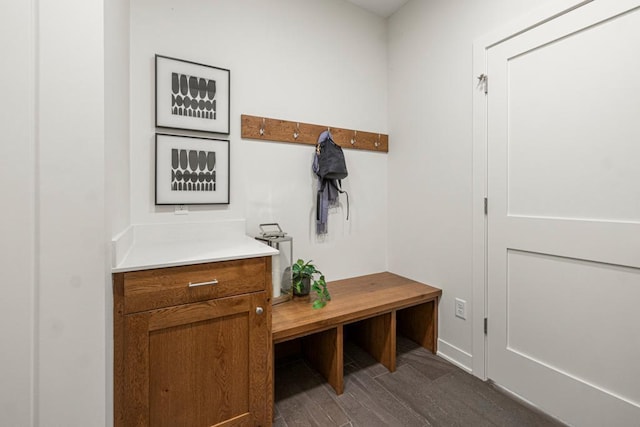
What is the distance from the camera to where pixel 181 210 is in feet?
5.35

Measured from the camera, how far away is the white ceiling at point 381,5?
2186 millimetres

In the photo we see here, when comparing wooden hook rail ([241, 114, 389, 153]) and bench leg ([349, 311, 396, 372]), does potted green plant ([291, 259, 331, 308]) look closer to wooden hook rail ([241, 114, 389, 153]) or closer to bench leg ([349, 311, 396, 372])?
bench leg ([349, 311, 396, 372])

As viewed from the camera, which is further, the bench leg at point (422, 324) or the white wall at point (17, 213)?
the bench leg at point (422, 324)

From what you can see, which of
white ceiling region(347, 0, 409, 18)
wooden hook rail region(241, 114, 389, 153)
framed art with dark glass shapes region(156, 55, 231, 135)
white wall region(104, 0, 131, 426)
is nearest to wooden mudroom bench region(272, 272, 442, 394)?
white wall region(104, 0, 131, 426)

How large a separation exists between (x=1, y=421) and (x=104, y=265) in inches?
22.4

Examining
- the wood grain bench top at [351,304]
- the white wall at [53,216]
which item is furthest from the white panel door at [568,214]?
the white wall at [53,216]

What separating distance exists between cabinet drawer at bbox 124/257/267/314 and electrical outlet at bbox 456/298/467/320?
1.34 meters

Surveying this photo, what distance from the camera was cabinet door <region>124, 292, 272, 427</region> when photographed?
1073 millimetres

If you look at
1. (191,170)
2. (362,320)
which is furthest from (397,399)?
(191,170)

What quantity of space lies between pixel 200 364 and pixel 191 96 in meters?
1.42

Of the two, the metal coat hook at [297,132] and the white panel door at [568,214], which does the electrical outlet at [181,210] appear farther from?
the white panel door at [568,214]

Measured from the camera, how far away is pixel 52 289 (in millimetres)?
946

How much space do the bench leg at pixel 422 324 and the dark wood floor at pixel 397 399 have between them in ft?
0.53

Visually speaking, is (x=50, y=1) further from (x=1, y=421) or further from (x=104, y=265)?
(x=1, y=421)
